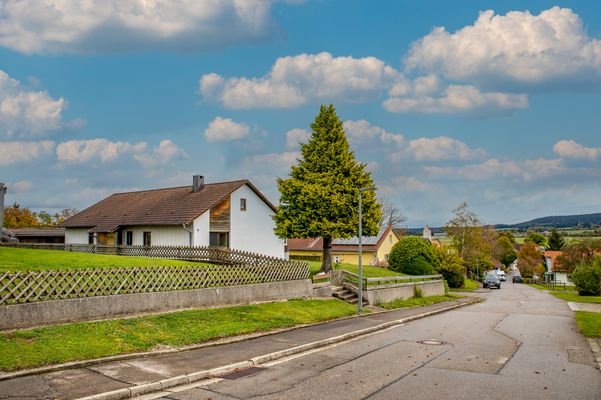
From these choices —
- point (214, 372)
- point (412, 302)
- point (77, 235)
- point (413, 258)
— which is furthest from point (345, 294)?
point (77, 235)

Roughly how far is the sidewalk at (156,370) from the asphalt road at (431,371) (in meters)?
0.56

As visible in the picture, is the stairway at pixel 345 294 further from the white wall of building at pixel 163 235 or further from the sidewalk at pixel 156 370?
the white wall of building at pixel 163 235

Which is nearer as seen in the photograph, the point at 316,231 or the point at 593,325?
the point at 593,325

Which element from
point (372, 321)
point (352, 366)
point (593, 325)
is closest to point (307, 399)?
point (352, 366)

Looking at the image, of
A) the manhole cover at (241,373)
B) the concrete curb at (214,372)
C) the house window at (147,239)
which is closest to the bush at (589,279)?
the concrete curb at (214,372)

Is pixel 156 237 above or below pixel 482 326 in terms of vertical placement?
above

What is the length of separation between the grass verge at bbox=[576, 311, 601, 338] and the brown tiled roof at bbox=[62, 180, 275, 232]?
2664 centimetres

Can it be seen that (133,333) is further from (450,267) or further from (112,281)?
(450,267)

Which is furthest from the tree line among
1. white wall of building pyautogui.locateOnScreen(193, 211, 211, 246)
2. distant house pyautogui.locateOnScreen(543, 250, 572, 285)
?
distant house pyautogui.locateOnScreen(543, 250, 572, 285)

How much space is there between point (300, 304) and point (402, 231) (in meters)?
76.1

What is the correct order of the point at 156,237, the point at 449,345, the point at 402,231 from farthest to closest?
→ the point at 402,231 < the point at 156,237 < the point at 449,345

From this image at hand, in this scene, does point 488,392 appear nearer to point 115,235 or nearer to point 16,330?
point 16,330

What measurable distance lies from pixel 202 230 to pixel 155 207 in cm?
763

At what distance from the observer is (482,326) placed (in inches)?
906
